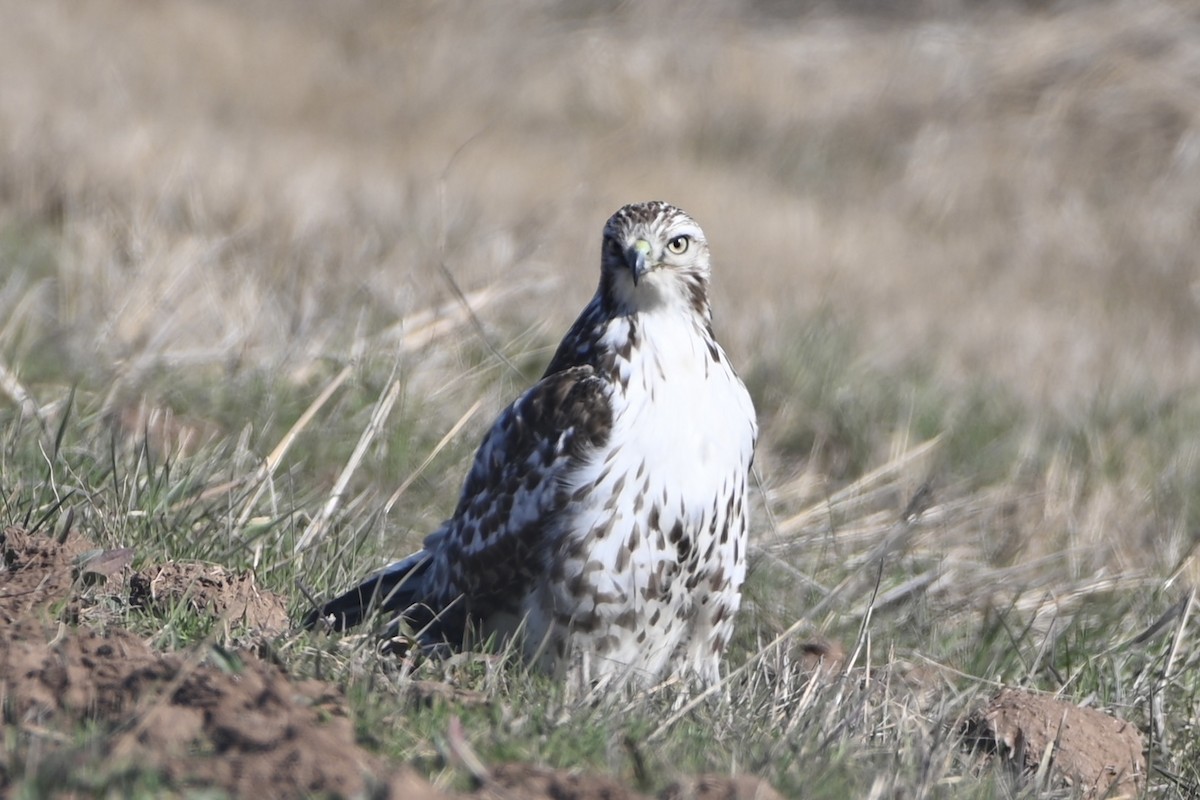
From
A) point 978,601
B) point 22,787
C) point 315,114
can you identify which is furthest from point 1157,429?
point 315,114

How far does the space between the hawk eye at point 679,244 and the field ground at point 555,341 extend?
2.97 feet

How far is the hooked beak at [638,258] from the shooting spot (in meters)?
4.21

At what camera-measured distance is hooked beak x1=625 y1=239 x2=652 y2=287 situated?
4215 mm

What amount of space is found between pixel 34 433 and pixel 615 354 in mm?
1881

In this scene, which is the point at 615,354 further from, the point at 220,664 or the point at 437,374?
the point at 437,374

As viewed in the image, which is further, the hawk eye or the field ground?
the hawk eye

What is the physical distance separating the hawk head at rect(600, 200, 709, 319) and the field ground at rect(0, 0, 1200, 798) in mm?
759

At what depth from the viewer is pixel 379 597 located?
13.5ft

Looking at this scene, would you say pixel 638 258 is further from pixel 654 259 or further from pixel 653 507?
pixel 653 507

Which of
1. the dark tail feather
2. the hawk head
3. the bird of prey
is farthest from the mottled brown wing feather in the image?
the hawk head

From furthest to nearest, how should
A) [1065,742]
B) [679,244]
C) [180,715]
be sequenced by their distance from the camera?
1. [679,244]
2. [1065,742]
3. [180,715]

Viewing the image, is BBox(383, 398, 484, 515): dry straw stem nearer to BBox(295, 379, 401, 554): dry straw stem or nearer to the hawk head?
BBox(295, 379, 401, 554): dry straw stem

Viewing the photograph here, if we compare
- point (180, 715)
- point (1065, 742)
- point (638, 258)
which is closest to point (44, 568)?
point (180, 715)

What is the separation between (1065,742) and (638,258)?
63.1 inches
